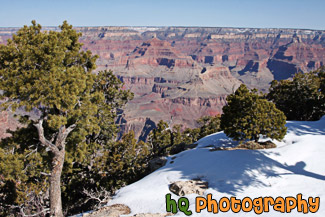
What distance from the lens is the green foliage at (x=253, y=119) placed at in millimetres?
17953

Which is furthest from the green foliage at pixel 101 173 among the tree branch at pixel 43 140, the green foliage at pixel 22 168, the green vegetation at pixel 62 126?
the tree branch at pixel 43 140

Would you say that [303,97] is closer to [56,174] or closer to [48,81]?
[56,174]

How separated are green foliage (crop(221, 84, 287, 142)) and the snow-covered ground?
137 cm

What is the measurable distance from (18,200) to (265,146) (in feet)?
55.5

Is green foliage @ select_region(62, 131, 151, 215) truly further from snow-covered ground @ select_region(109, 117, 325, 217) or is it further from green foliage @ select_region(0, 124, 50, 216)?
snow-covered ground @ select_region(109, 117, 325, 217)

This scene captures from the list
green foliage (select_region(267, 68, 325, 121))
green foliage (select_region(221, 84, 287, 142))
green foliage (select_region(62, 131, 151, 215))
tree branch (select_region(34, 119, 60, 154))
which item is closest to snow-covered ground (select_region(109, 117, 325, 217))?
green foliage (select_region(221, 84, 287, 142))

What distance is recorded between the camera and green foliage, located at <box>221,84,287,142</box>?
58.9 feet

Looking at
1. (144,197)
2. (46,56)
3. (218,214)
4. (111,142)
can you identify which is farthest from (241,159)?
(46,56)

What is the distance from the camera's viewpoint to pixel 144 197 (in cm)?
1378

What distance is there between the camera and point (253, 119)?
17.8 meters

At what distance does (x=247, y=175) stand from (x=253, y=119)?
476 centimetres

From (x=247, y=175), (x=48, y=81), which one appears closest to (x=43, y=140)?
(x=48, y=81)

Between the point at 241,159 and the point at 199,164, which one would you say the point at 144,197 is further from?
the point at 241,159

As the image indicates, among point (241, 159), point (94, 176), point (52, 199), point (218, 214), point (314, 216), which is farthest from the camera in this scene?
point (94, 176)
